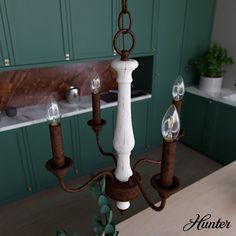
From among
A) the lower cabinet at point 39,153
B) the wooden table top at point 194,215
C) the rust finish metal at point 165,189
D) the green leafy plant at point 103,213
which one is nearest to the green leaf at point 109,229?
the green leafy plant at point 103,213

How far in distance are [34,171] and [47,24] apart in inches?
57.1

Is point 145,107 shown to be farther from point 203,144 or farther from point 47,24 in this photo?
point 47,24

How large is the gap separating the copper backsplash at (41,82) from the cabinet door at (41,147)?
489 millimetres

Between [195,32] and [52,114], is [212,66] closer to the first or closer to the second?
[195,32]

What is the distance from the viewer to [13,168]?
7.52 ft

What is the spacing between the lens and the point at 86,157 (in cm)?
273

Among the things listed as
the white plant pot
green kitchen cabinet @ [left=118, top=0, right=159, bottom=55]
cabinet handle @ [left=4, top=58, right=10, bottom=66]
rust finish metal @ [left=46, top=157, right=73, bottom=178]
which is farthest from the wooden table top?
the white plant pot

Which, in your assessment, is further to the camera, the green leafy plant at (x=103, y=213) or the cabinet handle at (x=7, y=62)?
the cabinet handle at (x=7, y=62)

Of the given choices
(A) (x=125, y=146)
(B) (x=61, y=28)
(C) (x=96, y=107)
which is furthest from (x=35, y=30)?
(A) (x=125, y=146)

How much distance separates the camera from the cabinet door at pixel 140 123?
293 centimetres

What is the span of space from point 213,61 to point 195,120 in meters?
0.81

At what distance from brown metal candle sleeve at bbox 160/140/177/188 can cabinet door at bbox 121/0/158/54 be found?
2157mm

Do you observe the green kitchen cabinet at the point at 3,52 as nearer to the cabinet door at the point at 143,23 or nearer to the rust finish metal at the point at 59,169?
the cabinet door at the point at 143,23

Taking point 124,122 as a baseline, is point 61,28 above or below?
above
